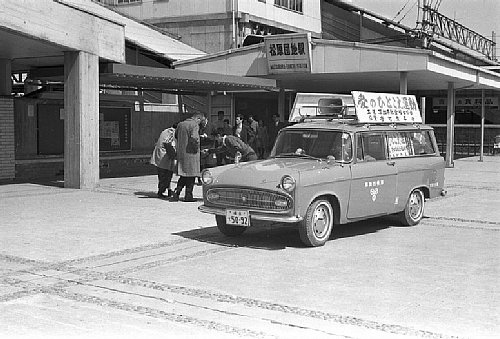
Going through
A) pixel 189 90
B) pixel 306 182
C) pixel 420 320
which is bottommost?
pixel 420 320

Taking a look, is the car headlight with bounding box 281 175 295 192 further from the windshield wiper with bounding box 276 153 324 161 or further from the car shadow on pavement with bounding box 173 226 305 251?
the windshield wiper with bounding box 276 153 324 161

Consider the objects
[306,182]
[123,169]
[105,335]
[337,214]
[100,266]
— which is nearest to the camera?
[105,335]

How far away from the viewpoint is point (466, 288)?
7.15m

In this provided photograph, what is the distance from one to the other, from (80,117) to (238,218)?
8137 mm

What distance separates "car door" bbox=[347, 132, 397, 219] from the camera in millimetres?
9938

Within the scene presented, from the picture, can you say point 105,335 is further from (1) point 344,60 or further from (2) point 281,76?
(2) point 281,76

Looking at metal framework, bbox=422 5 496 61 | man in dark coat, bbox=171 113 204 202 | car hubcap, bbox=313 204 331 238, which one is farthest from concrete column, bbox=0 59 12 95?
metal framework, bbox=422 5 496 61

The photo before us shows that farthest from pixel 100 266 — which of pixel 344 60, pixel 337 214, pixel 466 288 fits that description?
pixel 344 60

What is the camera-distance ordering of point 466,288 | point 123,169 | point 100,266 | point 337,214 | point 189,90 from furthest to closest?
point 189,90, point 123,169, point 337,214, point 100,266, point 466,288

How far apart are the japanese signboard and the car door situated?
10.2 metres

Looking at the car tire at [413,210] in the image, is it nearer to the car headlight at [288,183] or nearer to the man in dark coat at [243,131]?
the car headlight at [288,183]

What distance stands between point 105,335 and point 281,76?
17734 millimetres

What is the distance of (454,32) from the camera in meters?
42.7

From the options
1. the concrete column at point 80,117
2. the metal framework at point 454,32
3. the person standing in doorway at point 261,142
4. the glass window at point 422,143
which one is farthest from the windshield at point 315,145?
the metal framework at point 454,32
